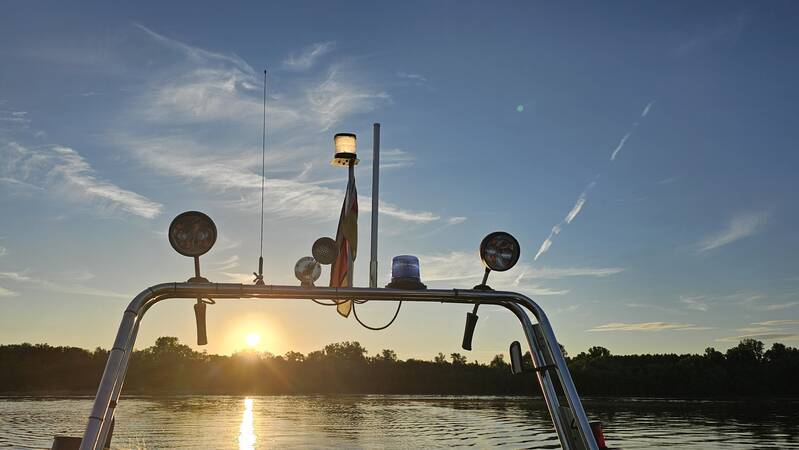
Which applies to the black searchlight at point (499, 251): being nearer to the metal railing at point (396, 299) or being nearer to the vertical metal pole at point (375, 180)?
the metal railing at point (396, 299)

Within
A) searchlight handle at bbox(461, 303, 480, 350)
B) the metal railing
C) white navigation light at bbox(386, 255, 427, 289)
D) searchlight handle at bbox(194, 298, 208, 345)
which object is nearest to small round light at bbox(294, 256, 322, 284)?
the metal railing

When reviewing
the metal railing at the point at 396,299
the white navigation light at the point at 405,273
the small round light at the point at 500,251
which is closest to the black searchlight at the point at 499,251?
the small round light at the point at 500,251

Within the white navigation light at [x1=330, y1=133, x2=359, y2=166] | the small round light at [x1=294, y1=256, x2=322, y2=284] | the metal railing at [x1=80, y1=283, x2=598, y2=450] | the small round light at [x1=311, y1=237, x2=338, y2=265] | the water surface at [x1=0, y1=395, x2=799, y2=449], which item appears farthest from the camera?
the water surface at [x1=0, y1=395, x2=799, y2=449]

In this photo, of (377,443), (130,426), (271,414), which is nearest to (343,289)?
A: (377,443)

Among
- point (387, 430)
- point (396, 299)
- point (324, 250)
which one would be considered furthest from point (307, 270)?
point (387, 430)

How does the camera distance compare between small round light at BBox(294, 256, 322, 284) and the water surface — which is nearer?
small round light at BBox(294, 256, 322, 284)

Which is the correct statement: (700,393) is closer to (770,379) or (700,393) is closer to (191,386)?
(770,379)

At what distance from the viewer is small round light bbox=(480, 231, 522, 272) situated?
4.25 meters

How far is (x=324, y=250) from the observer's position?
478 centimetres

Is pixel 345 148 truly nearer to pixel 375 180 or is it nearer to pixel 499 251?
pixel 375 180

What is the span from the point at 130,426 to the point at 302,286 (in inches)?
2362

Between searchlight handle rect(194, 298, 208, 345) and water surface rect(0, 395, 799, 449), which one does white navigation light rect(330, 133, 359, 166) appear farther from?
water surface rect(0, 395, 799, 449)

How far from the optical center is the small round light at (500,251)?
425 centimetres

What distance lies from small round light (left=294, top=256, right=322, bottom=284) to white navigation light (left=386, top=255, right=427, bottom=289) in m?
0.56
